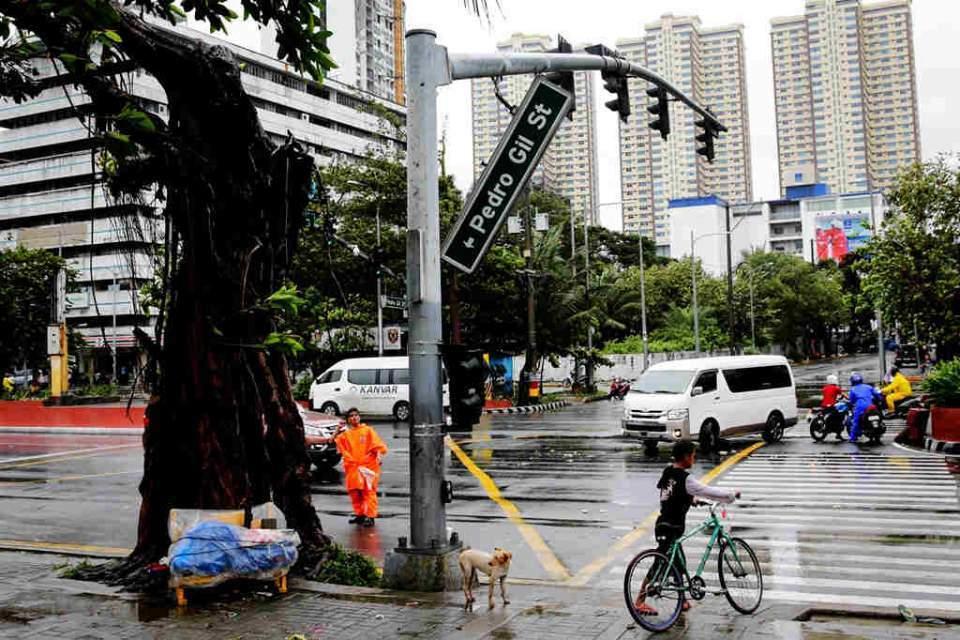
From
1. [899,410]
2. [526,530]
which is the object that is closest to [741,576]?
[526,530]

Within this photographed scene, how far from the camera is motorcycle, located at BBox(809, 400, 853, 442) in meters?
21.2

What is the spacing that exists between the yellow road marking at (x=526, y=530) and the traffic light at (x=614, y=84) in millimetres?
5315

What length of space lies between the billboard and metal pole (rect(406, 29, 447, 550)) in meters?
98.7

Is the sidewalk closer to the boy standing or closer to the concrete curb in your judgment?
the boy standing

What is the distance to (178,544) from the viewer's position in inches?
301

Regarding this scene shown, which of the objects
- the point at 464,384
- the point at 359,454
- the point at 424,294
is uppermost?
the point at 424,294

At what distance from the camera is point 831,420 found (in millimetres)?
21328

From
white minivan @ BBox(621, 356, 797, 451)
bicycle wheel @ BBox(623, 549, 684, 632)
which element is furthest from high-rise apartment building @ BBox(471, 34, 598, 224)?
bicycle wheel @ BBox(623, 549, 684, 632)

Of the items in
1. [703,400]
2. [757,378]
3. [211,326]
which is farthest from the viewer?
[757,378]

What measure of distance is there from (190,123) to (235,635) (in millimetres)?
4744

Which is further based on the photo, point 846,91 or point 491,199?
point 846,91

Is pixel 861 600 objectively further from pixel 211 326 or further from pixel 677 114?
pixel 677 114

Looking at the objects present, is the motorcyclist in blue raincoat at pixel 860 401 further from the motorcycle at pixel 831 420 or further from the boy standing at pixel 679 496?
the boy standing at pixel 679 496

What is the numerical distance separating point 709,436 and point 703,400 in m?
0.85
